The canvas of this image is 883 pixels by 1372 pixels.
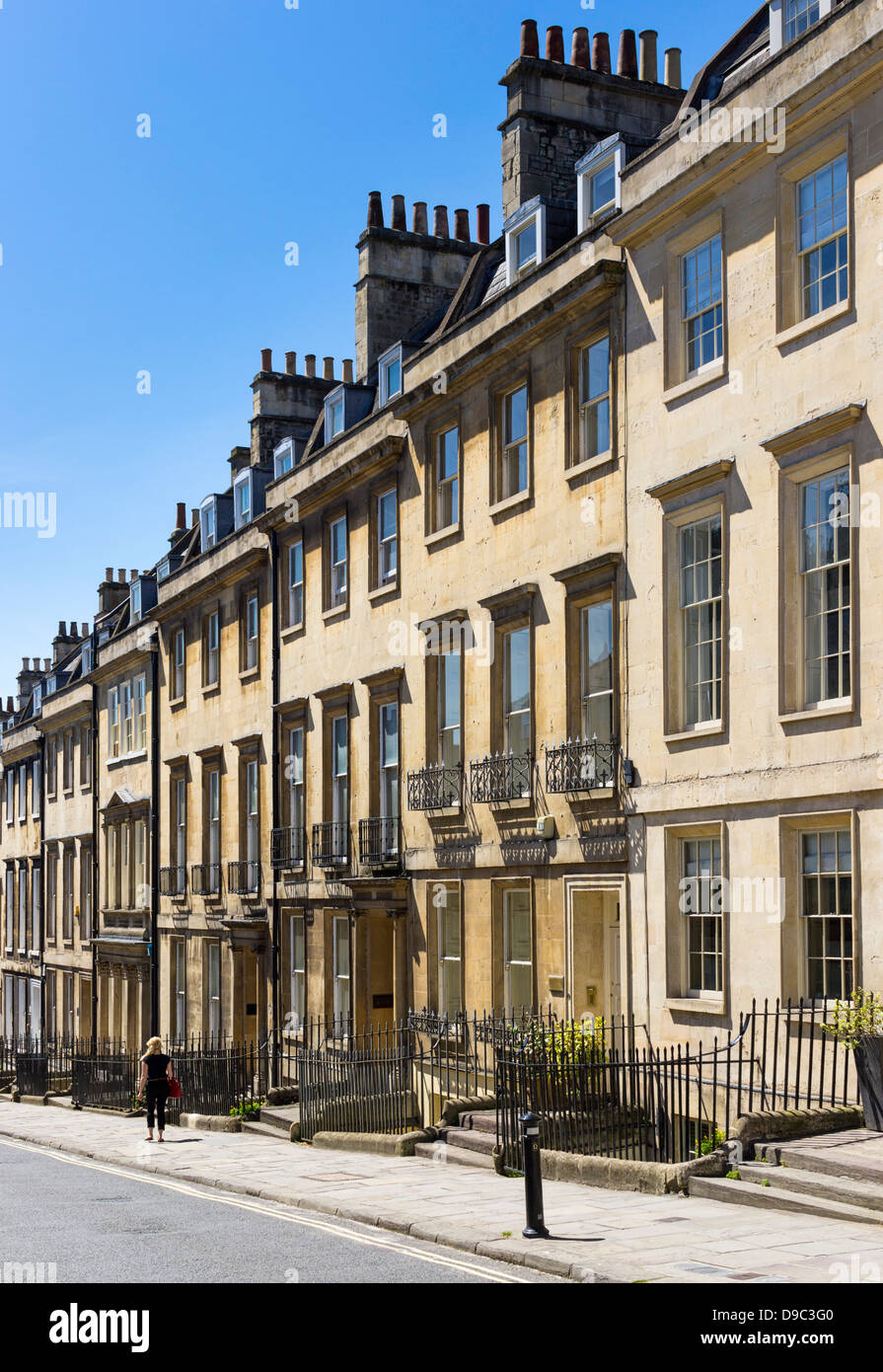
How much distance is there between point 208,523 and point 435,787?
15.7 meters

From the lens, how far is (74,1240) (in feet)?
41.3

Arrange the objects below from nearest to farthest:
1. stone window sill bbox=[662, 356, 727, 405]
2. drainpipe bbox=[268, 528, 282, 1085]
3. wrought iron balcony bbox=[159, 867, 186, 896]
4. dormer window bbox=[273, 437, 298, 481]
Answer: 1. stone window sill bbox=[662, 356, 727, 405]
2. drainpipe bbox=[268, 528, 282, 1085]
3. dormer window bbox=[273, 437, 298, 481]
4. wrought iron balcony bbox=[159, 867, 186, 896]

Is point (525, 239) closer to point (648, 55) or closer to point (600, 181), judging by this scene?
point (600, 181)

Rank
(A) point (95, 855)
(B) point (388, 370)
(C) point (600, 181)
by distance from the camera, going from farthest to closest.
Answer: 1. (A) point (95, 855)
2. (B) point (388, 370)
3. (C) point (600, 181)

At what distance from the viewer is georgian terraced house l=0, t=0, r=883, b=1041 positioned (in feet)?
51.3

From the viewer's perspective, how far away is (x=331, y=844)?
2789 centimetres

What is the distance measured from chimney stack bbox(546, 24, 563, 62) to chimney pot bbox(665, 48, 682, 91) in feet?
6.30

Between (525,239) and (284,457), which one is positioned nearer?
(525,239)

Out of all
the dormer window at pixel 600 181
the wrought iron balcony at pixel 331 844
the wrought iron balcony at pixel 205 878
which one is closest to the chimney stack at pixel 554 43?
the dormer window at pixel 600 181

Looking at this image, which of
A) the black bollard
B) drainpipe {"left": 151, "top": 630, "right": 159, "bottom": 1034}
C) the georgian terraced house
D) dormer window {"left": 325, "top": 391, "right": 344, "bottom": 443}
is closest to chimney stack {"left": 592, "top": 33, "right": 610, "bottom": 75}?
the georgian terraced house

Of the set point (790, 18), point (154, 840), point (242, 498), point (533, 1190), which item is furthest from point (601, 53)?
point (154, 840)

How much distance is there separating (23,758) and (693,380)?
42.4 m

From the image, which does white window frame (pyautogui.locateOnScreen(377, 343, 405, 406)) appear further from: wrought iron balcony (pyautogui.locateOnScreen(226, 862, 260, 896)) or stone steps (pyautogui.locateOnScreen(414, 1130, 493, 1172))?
stone steps (pyautogui.locateOnScreen(414, 1130, 493, 1172))
